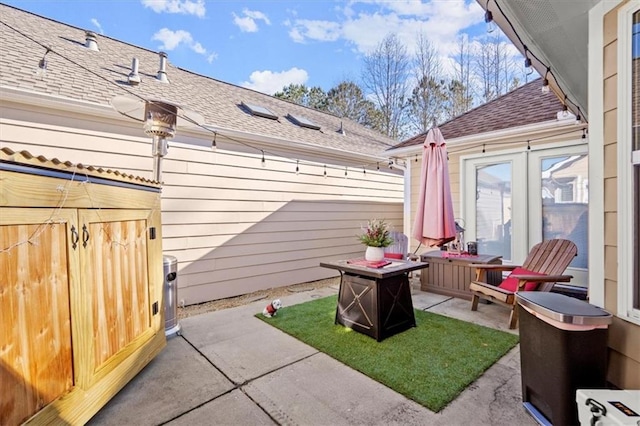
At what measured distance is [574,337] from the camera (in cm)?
171

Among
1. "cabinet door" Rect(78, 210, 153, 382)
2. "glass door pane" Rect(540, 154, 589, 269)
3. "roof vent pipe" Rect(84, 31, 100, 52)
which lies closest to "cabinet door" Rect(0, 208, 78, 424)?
"cabinet door" Rect(78, 210, 153, 382)

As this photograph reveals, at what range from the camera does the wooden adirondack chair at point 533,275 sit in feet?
11.3

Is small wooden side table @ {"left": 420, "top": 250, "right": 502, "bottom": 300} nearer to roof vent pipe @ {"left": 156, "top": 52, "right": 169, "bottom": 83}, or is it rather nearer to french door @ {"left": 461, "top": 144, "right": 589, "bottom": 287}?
french door @ {"left": 461, "top": 144, "right": 589, "bottom": 287}

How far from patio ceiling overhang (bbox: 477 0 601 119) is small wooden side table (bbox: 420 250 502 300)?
257cm

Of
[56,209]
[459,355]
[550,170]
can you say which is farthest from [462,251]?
[56,209]

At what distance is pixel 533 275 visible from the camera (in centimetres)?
360

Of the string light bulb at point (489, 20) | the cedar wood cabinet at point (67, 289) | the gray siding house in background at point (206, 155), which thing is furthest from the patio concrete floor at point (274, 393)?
the string light bulb at point (489, 20)

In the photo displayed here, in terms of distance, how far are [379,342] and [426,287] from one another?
2313 millimetres

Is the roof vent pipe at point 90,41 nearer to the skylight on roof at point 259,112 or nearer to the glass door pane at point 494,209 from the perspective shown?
the skylight on roof at point 259,112

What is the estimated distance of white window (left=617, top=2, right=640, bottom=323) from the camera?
170cm

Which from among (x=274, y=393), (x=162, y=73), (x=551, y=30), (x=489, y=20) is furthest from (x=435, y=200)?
(x=162, y=73)

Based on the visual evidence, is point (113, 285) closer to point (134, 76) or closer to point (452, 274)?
point (134, 76)

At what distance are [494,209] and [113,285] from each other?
553 centimetres

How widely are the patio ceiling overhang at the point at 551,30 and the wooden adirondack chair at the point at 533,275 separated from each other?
2.01 meters
